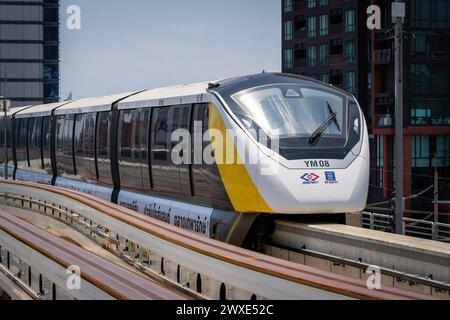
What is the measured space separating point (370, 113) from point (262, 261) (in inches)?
2380

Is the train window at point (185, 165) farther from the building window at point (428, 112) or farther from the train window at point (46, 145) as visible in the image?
the building window at point (428, 112)

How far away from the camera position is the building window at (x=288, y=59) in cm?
8025

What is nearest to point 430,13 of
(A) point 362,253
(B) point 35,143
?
(B) point 35,143

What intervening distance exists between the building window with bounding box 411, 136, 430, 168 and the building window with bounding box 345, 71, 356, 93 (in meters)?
12.0

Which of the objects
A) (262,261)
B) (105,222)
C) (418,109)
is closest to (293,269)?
(262,261)

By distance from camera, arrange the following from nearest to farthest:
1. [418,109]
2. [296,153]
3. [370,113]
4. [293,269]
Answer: [293,269]
[296,153]
[418,109]
[370,113]

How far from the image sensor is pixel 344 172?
14.9 m

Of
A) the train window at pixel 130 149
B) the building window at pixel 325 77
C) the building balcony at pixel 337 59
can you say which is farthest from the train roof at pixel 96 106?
the building window at pixel 325 77

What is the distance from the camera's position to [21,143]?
35.8 m

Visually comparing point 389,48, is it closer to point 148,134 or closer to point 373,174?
point 373,174

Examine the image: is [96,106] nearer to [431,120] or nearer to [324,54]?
[431,120]

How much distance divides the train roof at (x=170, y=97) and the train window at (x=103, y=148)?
1.27 meters

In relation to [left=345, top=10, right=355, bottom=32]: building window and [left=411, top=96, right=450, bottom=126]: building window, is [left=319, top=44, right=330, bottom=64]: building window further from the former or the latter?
[left=411, top=96, right=450, bottom=126]: building window

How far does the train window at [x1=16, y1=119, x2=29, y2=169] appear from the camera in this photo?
35.1 metres
